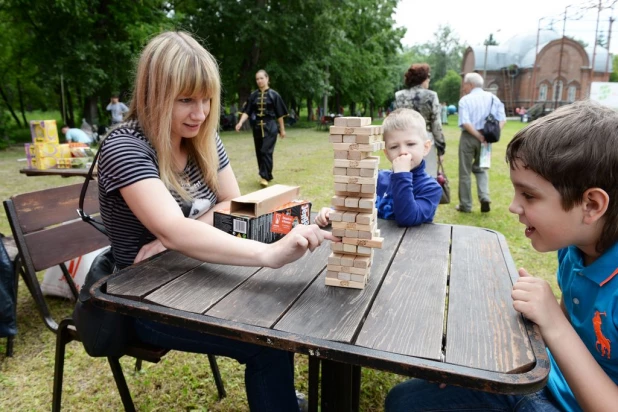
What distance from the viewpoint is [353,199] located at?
1330 millimetres

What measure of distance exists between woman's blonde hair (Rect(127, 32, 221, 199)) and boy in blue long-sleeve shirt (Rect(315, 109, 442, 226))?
2.40 ft

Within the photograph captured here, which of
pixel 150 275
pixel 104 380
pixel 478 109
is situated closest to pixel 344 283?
pixel 150 275

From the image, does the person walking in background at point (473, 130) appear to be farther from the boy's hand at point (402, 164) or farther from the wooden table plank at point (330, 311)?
the wooden table plank at point (330, 311)

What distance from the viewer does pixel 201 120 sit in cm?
181

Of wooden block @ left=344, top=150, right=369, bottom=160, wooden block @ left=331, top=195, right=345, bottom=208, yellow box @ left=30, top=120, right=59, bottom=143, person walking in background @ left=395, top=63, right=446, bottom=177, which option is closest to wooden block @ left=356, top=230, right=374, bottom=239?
wooden block @ left=331, top=195, right=345, bottom=208

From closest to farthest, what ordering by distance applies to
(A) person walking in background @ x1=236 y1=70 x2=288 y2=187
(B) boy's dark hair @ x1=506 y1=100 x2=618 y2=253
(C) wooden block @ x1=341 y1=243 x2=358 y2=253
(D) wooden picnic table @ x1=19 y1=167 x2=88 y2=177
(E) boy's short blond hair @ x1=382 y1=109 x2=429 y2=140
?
(B) boy's dark hair @ x1=506 y1=100 x2=618 y2=253
(C) wooden block @ x1=341 y1=243 x2=358 y2=253
(E) boy's short blond hair @ x1=382 y1=109 x2=429 y2=140
(D) wooden picnic table @ x1=19 y1=167 x2=88 y2=177
(A) person walking in background @ x1=236 y1=70 x2=288 y2=187

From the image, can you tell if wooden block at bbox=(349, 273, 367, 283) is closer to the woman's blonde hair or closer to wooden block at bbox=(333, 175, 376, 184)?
wooden block at bbox=(333, 175, 376, 184)

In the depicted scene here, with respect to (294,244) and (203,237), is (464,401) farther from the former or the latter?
(203,237)

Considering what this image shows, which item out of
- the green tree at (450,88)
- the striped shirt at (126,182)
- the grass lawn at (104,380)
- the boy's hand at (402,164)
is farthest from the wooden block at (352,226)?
the green tree at (450,88)

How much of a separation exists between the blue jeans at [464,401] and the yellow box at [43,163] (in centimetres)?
476

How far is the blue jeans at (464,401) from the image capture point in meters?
1.32

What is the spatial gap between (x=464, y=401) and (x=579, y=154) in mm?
814

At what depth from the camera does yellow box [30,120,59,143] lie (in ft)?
16.1

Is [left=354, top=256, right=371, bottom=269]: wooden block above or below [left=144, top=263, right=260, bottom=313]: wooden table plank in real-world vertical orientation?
above
